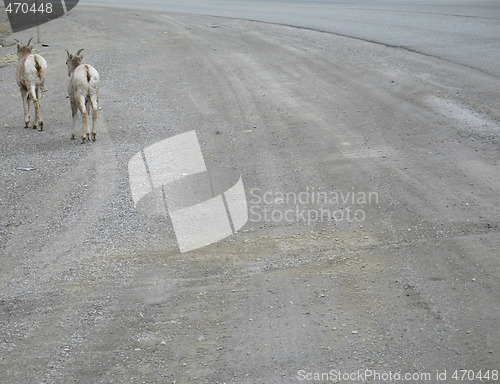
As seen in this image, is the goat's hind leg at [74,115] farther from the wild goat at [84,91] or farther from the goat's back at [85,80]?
the goat's back at [85,80]

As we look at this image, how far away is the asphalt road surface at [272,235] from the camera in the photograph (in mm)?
6586

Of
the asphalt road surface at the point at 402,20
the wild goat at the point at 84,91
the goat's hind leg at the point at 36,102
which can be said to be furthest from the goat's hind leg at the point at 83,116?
the asphalt road surface at the point at 402,20

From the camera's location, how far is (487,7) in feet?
81.6

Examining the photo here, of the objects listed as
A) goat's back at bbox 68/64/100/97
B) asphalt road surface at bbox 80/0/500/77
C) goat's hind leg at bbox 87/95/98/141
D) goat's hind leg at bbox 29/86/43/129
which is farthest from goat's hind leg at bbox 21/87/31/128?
asphalt road surface at bbox 80/0/500/77

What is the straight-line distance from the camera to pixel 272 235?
357 inches

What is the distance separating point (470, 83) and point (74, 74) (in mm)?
8421

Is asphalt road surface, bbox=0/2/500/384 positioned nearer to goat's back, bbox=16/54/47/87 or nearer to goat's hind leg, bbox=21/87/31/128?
goat's hind leg, bbox=21/87/31/128

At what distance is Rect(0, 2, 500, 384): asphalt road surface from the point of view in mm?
6586

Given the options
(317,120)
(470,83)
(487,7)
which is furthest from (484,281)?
(487,7)

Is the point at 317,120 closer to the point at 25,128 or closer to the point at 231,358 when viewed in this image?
the point at 25,128

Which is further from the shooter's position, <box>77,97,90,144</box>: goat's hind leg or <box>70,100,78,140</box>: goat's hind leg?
<box>70,100,78,140</box>: goat's hind leg

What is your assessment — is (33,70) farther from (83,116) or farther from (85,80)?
(83,116)

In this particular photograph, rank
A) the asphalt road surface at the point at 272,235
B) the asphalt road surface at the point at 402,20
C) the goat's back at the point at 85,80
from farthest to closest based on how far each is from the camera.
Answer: the asphalt road surface at the point at 402,20, the goat's back at the point at 85,80, the asphalt road surface at the point at 272,235

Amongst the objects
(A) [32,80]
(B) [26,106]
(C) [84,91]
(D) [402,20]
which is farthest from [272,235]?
(D) [402,20]
